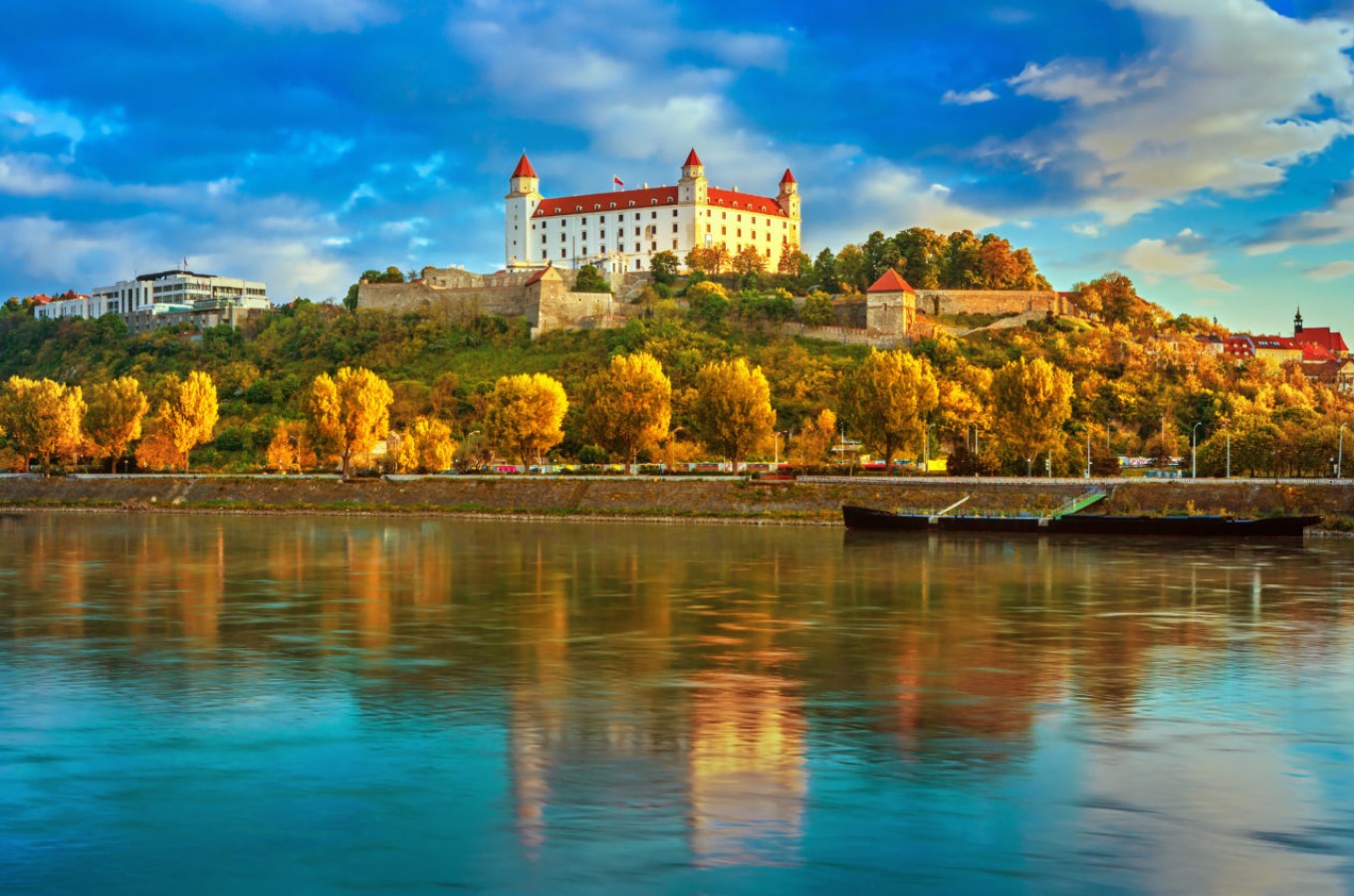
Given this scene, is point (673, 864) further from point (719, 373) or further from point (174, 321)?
point (174, 321)

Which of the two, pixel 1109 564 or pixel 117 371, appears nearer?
pixel 1109 564

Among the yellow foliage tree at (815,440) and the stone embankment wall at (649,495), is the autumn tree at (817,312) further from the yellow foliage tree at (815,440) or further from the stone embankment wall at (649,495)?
the stone embankment wall at (649,495)

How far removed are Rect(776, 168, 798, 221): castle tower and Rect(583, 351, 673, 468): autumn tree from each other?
79013mm

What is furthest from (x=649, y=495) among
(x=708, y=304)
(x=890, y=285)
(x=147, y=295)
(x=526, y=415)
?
(x=147, y=295)

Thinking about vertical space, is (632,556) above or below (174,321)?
below

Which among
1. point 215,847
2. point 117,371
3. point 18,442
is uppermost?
point 117,371

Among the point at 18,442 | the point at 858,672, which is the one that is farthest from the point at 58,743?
the point at 18,442

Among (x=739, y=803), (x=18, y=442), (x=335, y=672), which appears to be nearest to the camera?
(x=739, y=803)

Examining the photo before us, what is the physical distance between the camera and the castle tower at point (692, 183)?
144m

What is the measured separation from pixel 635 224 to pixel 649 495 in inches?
3033

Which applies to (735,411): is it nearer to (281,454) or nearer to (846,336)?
(281,454)

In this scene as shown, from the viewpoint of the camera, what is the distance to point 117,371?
135 m

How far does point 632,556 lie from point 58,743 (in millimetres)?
31027

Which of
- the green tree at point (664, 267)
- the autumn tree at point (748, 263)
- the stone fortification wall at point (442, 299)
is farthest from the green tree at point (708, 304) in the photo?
the stone fortification wall at point (442, 299)
